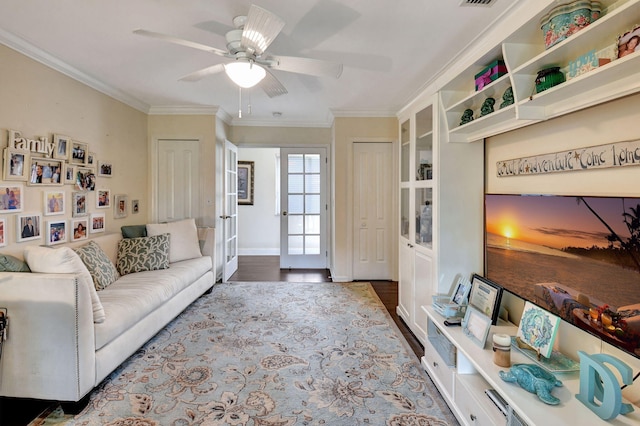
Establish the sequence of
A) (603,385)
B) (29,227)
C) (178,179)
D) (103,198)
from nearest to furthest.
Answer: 1. (603,385)
2. (29,227)
3. (103,198)
4. (178,179)

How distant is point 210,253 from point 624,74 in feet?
13.1

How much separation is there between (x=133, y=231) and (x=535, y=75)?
395 centimetres

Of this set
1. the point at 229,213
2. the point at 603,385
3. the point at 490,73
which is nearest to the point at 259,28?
the point at 490,73

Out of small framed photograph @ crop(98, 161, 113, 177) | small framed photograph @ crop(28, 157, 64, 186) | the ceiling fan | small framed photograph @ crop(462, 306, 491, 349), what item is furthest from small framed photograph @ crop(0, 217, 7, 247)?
small framed photograph @ crop(462, 306, 491, 349)

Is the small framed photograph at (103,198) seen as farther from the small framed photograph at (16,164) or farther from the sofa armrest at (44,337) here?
the sofa armrest at (44,337)

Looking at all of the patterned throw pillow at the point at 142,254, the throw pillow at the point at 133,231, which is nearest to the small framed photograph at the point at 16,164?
the patterned throw pillow at the point at 142,254

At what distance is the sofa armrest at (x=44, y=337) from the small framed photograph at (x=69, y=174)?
1.39 meters

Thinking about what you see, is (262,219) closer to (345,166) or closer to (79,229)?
(345,166)

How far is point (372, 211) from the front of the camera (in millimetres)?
4633

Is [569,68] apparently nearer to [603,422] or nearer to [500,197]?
[500,197]

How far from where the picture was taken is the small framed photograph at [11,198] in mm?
2355

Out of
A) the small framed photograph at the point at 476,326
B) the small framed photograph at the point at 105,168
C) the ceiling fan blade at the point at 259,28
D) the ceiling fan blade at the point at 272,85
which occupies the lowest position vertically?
the small framed photograph at the point at 476,326

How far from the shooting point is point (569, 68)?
4.69ft

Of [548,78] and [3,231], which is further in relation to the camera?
[3,231]
